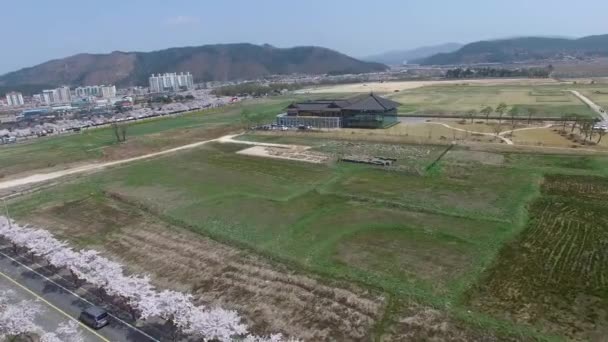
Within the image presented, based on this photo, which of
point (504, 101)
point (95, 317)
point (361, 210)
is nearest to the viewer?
point (95, 317)

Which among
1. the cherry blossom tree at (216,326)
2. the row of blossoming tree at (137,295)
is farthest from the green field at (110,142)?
the cherry blossom tree at (216,326)

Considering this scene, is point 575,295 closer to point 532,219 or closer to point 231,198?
point 532,219

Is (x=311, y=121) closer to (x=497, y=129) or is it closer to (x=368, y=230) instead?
(x=497, y=129)

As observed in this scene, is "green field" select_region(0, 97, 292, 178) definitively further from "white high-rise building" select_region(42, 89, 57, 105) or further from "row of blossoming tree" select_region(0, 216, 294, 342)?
"white high-rise building" select_region(42, 89, 57, 105)

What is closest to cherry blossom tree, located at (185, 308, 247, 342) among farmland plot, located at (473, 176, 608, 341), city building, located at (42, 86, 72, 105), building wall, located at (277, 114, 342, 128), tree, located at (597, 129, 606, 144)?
farmland plot, located at (473, 176, 608, 341)

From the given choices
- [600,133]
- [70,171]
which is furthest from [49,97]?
[600,133]

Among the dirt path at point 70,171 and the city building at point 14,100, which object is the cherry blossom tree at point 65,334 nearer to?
the dirt path at point 70,171

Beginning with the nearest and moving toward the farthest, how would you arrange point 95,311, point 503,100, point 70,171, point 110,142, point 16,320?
point 16,320 < point 95,311 < point 70,171 < point 110,142 < point 503,100

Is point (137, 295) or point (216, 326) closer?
point (216, 326)
